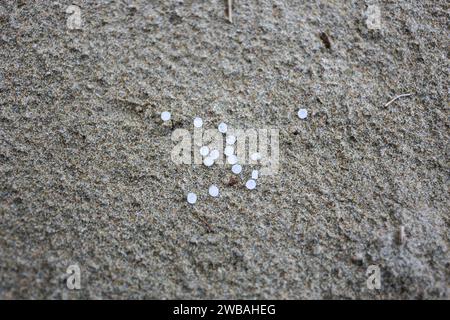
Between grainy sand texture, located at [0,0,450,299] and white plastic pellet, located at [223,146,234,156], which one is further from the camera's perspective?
white plastic pellet, located at [223,146,234,156]

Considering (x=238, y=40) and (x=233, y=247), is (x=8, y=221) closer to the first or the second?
(x=233, y=247)

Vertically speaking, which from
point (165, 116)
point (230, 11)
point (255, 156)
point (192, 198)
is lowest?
point (192, 198)

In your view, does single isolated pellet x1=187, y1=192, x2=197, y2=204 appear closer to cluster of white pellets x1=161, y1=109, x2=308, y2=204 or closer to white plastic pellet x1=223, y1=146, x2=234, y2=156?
cluster of white pellets x1=161, y1=109, x2=308, y2=204

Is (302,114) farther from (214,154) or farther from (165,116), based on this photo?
(165,116)

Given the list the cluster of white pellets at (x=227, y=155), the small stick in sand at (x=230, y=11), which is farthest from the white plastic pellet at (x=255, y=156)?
the small stick in sand at (x=230, y=11)

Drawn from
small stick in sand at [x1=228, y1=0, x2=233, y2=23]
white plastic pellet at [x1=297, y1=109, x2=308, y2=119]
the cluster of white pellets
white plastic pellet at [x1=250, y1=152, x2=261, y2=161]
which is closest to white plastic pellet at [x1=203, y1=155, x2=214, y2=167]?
the cluster of white pellets

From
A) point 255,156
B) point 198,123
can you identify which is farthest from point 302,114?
point 198,123

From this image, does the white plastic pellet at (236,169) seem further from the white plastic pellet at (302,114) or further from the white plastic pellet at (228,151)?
the white plastic pellet at (302,114)

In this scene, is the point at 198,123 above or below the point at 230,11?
below
